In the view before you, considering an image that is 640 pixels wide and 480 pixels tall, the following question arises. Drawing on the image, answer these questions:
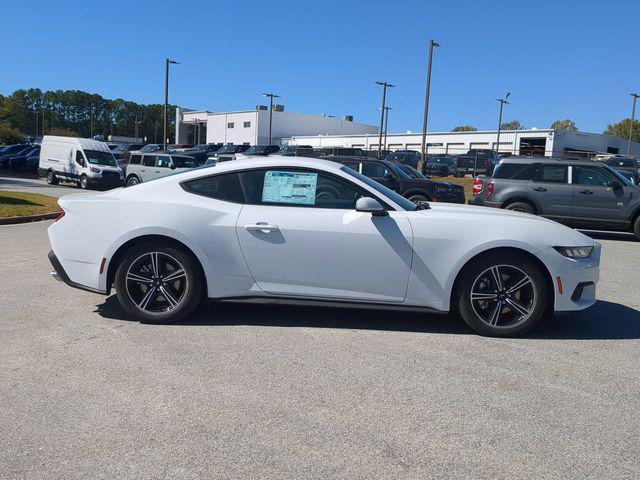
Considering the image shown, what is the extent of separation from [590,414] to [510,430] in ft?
2.05

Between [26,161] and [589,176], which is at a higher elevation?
[589,176]

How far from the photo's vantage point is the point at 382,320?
563cm

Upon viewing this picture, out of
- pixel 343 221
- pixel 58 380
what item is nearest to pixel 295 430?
pixel 58 380

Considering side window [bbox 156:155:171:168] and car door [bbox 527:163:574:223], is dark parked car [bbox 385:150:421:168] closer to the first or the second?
side window [bbox 156:155:171:168]

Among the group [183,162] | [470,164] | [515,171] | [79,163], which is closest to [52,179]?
[79,163]

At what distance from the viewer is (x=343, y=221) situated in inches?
201

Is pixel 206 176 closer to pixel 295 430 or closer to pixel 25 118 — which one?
pixel 295 430

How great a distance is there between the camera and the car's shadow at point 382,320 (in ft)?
17.6

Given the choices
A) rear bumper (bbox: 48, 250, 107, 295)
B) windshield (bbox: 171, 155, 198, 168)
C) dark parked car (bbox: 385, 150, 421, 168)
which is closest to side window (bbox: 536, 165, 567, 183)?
rear bumper (bbox: 48, 250, 107, 295)

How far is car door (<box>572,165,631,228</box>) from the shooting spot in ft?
43.8

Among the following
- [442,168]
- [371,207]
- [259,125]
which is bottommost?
[371,207]

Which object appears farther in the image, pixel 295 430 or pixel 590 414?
pixel 590 414

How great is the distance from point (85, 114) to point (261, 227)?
518ft

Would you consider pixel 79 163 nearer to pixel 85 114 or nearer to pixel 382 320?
pixel 382 320
